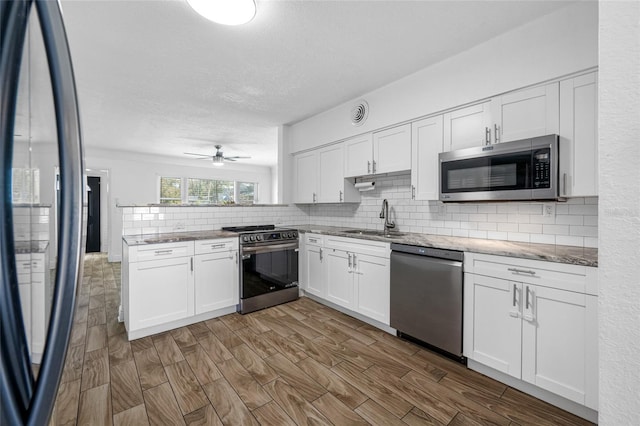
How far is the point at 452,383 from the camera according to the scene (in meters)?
1.92

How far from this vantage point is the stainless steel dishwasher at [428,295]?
2121 mm

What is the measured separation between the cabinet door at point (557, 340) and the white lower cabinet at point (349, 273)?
1.09 m

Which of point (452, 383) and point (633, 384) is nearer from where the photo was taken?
point (633, 384)

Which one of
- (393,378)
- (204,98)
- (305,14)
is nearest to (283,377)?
(393,378)

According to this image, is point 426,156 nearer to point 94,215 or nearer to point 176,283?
point 176,283

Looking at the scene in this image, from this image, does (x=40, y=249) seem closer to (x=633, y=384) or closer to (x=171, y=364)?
(x=633, y=384)

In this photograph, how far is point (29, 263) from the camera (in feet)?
1.48

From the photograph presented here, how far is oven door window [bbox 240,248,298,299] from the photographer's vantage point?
3.13m

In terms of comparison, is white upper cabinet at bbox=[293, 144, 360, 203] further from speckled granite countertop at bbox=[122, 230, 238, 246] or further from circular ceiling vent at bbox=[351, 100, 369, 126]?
speckled granite countertop at bbox=[122, 230, 238, 246]

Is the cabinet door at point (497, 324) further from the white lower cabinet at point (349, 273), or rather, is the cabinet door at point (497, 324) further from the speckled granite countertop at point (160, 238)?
the speckled granite countertop at point (160, 238)

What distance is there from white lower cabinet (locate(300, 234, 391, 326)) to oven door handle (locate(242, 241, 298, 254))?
0.18 meters

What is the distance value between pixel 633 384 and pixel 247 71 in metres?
3.12

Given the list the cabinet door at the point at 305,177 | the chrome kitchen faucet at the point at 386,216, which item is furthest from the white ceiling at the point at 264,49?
the chrome kitchen faucet at the point at 386,216

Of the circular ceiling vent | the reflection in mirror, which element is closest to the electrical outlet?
the circular ceiling vent
